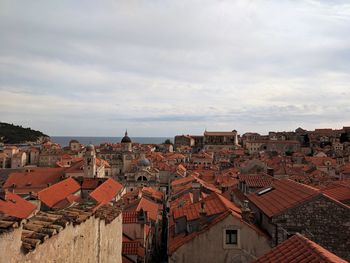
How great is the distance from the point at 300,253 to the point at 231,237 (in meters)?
6.53

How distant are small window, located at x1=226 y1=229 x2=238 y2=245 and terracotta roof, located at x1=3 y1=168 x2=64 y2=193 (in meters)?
51.4

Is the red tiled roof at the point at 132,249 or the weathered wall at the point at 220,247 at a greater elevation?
the weathered wall at the point at 220,247

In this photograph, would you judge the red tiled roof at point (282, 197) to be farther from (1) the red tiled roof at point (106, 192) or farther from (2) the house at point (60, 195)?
(1) the red tiled roof at point (106, 192)

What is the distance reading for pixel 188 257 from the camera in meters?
14.5

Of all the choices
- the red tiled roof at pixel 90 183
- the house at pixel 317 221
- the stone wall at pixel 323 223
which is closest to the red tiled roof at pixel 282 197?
the house at pixel 317 221

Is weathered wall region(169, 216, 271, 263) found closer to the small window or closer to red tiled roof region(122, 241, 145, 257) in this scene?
the small window

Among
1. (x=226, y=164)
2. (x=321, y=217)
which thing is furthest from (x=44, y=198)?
(x=226, y=164)

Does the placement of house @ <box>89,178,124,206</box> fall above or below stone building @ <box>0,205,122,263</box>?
below

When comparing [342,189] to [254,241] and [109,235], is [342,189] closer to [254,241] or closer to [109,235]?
[254,241]

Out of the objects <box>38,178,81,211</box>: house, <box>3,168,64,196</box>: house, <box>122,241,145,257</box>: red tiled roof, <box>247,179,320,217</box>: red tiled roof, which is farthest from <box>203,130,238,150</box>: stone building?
<box>247,179,320,217</box>: red tiled roof

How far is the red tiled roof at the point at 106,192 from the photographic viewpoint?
145 ft

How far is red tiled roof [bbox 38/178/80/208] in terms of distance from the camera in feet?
145

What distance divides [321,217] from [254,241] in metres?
2.61

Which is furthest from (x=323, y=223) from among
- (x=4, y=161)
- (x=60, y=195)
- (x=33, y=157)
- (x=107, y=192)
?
Result: (x=33, y=157)
